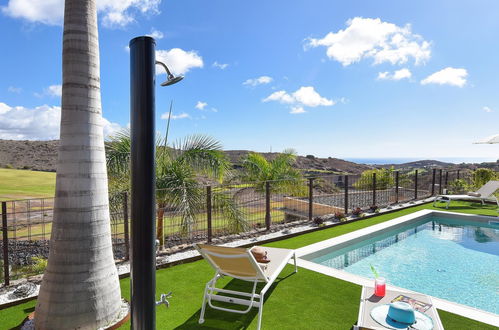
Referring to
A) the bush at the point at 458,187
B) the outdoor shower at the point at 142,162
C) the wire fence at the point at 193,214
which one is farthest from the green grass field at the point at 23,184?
the bush at the point at 458,187

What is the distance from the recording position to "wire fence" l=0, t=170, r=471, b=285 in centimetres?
516

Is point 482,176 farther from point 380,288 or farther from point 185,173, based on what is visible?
point 185,173

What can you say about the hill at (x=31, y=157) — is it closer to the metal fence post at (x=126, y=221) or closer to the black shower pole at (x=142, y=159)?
the metal fence post at (x=126, y=221)

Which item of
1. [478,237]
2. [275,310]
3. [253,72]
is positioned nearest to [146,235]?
[275,310]

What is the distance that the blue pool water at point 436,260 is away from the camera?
533 centimetres

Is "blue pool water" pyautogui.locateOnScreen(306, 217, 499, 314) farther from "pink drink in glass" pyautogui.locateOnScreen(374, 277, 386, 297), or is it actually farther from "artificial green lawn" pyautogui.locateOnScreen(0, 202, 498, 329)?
"pink drink in glass" pyautogui.locateOnScreen(374, 277, 386, 297)

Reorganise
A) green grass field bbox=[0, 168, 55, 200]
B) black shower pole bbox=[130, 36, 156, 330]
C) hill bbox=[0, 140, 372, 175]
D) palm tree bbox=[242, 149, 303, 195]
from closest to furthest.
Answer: black shower pole bbox=[130, 36, 156, 330]
palm tree bbox=[242, 149, 303, 195]
green grass field bbox=[0, 168, 55, 200]
hill bbox=[0, 140, 372, 175]

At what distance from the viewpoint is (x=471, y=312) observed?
3941 millimetres

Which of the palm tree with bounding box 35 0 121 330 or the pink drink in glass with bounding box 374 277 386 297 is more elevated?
the palm tree with bounding box 35 0 121 330

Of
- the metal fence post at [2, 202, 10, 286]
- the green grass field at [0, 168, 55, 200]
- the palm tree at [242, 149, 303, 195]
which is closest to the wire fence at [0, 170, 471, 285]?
the metal fence post at [2, 202, 10, 286]

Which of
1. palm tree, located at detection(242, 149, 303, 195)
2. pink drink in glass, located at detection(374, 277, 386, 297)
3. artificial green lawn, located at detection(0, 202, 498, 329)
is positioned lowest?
artificial green lawn, located at detection(0, 202, 498, 329)

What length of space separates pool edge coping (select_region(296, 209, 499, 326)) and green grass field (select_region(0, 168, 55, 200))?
1895 cm

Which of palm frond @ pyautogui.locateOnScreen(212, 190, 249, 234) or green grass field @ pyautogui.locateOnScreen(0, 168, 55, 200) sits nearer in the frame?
palm frond @ pyautogui.locateOnScreen(212, 190, 249, 234)

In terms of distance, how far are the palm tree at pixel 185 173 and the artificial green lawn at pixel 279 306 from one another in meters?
1.48
